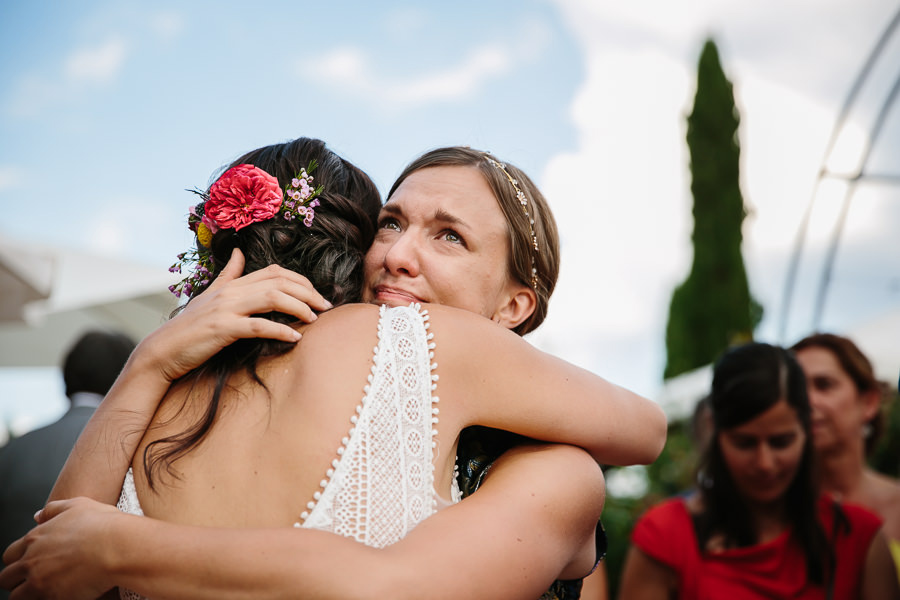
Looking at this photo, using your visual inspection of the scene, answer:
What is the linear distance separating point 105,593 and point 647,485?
956cm

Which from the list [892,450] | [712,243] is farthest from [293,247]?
[712,243]

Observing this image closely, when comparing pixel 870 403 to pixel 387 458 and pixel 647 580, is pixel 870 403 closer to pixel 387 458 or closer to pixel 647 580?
A: pixel 647 580

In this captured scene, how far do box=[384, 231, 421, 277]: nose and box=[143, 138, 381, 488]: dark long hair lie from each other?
3.3 inches

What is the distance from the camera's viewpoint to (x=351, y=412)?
1709 millimetres

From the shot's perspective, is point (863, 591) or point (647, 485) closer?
point (863, 591)

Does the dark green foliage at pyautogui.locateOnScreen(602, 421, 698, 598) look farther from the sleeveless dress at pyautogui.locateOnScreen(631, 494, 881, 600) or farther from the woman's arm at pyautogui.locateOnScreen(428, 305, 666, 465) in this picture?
the woman's arm at pyautogui.locateOnScreen(428, 305, 666, 465)

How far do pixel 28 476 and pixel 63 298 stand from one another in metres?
4.52

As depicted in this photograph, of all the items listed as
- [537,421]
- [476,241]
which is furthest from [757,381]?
[537,421]

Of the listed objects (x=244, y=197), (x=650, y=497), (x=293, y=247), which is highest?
(x=244, y=197)

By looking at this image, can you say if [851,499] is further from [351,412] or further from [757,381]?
[351,412]

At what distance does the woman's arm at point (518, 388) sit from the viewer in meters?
1.82

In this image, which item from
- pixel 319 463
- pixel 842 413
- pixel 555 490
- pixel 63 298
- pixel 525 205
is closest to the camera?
pixel 319 463

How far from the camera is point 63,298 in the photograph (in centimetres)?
755

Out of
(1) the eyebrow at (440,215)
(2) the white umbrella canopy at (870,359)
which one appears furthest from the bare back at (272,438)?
(2) the white umbrella canopy at (870,359)
